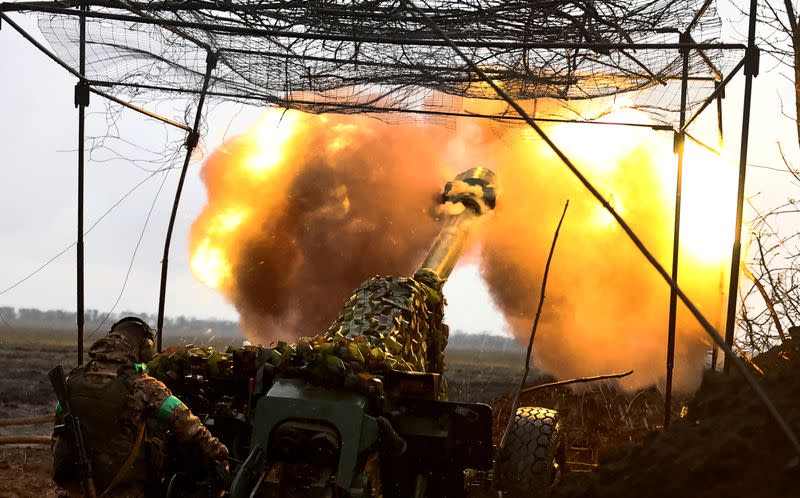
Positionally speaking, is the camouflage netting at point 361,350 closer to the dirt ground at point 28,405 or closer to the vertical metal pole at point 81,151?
the vertical metal pole at point 81,151

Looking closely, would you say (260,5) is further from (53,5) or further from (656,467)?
(656,467)

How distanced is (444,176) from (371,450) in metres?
11.3

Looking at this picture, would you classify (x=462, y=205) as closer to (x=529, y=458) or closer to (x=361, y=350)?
(x=529, y=458)

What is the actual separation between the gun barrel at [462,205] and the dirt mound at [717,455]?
6808 millimetres

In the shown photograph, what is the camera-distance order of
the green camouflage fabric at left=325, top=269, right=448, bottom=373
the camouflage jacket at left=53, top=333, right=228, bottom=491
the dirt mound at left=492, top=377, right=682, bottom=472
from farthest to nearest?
1. the dirt mound at left=492, top=377, right=682, bottom=472
2. the green camouflage fabric at left=325, top=269, right=448, bottom=373
3. the camouflage jacket at left=53, top=333, right=228, bottom=491

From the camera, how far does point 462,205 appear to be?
46.5ft

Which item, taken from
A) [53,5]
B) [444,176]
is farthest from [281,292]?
[53,5]

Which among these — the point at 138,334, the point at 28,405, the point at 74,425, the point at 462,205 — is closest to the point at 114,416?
the point at 74,425

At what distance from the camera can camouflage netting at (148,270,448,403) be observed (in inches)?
283

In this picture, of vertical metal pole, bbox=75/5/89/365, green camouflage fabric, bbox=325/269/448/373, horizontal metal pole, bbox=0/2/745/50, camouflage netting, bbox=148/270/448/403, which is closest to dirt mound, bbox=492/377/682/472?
green camouflage fabric, bbox=325/269/448/373

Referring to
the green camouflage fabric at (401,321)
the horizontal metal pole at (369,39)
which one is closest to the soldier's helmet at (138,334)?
the green camouflage fabric at (401,321)

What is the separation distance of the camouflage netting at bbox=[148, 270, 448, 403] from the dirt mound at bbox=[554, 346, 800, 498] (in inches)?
92.8

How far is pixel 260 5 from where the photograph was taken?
9250 millimetres

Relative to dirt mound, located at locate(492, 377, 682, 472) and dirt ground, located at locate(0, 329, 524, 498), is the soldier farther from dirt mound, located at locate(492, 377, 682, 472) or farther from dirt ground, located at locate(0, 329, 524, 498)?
dirt mound, located at locate(492, 377, 682, 472)
